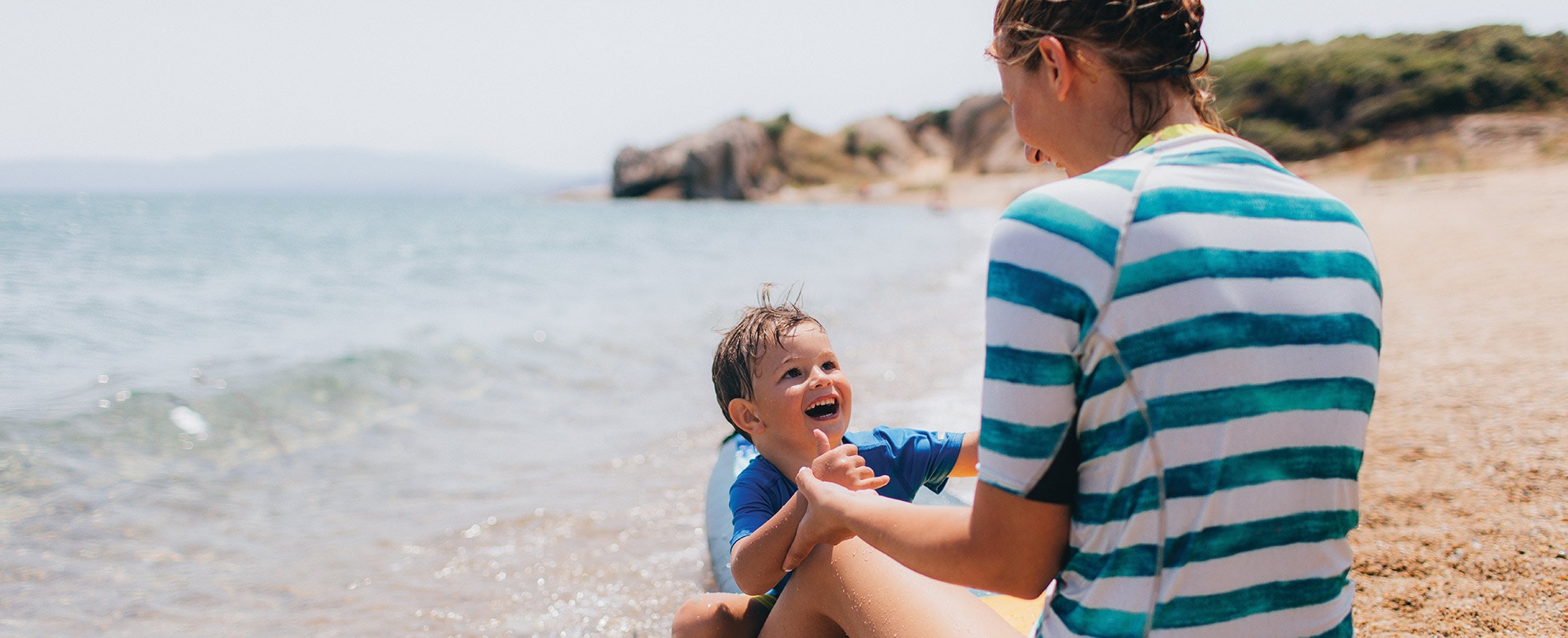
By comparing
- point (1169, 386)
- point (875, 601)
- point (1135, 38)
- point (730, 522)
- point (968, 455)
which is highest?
point (1135, 38)

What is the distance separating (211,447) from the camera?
5.77m

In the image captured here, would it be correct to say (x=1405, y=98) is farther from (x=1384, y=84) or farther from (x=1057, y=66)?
(x=1057, y=66)

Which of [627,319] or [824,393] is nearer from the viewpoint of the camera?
[824,393]

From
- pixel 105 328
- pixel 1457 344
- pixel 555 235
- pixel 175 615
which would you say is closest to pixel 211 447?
pixel 175 615

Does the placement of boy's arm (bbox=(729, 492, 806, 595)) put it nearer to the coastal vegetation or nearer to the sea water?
the sea water

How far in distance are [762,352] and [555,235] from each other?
81.6 ft

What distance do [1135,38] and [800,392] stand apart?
1177 millimetres

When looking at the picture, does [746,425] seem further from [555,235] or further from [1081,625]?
[555,235]

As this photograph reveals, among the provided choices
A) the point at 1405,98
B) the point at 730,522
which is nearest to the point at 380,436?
the point at 730,522

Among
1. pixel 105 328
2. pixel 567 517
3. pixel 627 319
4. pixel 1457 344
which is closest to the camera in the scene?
pixel 567 517

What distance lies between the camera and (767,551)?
1885 mm

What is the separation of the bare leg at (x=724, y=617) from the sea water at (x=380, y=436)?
76cm

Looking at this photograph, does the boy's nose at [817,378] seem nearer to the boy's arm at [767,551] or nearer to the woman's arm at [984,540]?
the boy's arm at [767,551]

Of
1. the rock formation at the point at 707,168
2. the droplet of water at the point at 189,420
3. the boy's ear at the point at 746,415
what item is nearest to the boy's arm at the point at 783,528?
the boy's ear at the point at 746,415
